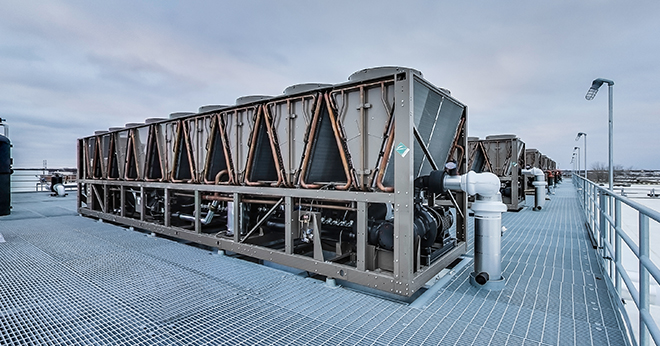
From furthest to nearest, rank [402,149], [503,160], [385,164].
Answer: [503,160] → [385,164] → [402,149]

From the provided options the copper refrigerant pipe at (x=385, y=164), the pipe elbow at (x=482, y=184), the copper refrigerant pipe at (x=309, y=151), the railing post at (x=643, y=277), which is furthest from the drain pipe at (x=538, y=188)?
the railing post at (x=643, y=277)

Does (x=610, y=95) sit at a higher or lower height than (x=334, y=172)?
higher

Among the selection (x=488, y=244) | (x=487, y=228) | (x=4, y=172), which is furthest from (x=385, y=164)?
(x=4, y=172)

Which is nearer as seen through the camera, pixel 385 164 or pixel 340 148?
pixel 385 164

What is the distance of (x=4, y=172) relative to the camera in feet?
24.0

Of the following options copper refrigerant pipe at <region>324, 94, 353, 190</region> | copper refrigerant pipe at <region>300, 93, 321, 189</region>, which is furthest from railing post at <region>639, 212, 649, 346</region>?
copper refrigerant pipe at <region>300, 93, 321, 189</region>

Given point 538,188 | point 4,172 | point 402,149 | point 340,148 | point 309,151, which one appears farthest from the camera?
point 538,188

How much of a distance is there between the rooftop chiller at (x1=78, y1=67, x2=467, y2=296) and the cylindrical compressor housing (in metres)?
3.39

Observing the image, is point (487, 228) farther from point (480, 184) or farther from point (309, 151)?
point (309, 151)

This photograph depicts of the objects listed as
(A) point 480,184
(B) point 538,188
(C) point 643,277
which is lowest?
(C) point 643,277

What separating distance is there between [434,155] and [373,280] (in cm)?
225

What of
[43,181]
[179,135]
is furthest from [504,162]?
[43,181]

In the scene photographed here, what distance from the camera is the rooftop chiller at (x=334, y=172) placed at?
12.2ft

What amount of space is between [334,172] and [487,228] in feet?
7.27
